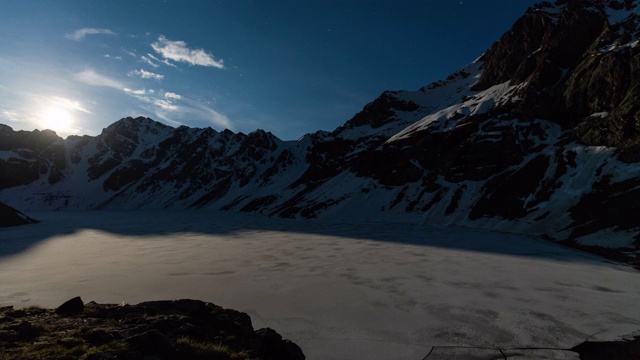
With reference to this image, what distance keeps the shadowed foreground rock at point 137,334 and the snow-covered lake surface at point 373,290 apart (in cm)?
336

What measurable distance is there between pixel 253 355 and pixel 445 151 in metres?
108

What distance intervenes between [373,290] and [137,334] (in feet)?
52.0

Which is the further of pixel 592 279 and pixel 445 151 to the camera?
pixel 445 151

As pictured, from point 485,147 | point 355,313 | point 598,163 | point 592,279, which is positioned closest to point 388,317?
point 355,313

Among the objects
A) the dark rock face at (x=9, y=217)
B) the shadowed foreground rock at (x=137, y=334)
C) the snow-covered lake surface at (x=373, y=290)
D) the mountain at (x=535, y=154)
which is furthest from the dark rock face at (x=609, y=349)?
the dark rock face at (x=9, y=217)

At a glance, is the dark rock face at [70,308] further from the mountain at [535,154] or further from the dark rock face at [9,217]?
the dark rock face at [9,217]

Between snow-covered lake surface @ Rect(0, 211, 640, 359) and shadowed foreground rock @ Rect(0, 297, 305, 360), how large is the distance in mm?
3361

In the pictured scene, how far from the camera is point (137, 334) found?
30.0ft

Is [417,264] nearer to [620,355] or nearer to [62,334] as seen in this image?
[620,355]

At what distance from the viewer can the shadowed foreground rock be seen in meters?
8.38

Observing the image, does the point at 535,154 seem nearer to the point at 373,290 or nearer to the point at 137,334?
the point at 373,290

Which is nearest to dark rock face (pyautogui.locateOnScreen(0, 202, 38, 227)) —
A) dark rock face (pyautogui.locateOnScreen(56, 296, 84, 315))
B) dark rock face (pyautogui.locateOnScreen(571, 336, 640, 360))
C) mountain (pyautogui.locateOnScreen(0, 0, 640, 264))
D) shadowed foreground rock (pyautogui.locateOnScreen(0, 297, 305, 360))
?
mountain (pyautogui.locateOnScreen(0, 0, 640, 264))

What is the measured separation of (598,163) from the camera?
213 ft

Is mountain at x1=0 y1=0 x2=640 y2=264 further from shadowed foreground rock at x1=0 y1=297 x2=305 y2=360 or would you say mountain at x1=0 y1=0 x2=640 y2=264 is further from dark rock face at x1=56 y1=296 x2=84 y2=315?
dark rock face at x1=56 y1=296 x2=84 y2=315
